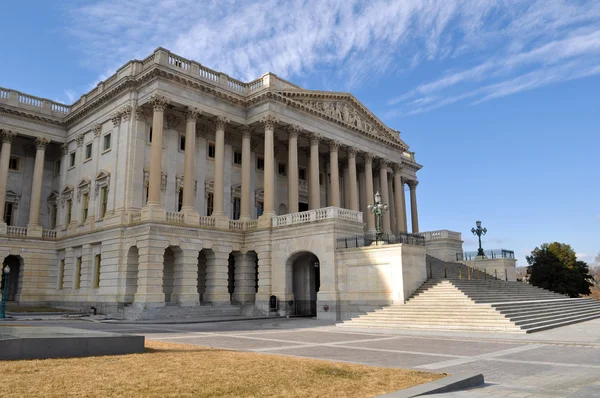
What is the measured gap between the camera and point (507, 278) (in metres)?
48.0

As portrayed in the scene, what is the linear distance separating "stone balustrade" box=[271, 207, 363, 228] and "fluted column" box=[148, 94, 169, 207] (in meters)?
9.79

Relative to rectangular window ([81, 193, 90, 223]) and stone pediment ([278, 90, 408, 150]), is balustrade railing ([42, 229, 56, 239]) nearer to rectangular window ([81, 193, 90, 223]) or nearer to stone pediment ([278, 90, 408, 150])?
rectangular window ([81, 193, 90, 223])

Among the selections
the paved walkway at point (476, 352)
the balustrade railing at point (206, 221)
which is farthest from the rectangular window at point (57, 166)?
the paved walkway at point (476, 352)

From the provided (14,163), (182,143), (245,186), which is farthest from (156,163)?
(14,163)

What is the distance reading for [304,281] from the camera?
41.1 m

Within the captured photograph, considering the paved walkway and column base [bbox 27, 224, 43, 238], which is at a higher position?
column base [bbox 27, 224, 43, 238]

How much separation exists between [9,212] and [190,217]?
21338mm

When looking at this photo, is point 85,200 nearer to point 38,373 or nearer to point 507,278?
point 38,373

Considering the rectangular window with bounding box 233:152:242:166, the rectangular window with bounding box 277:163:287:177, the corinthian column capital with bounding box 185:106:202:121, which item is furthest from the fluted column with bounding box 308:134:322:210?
the corinthian column capital with bounding box 185:106:202:121

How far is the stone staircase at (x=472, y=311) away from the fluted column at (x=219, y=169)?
1651 cm

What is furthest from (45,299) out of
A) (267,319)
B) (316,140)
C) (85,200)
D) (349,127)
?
(349,127)

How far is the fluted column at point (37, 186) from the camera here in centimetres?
4606

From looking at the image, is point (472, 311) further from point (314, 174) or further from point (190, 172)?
point (190, 172)

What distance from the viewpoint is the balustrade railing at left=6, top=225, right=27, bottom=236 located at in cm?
4405
